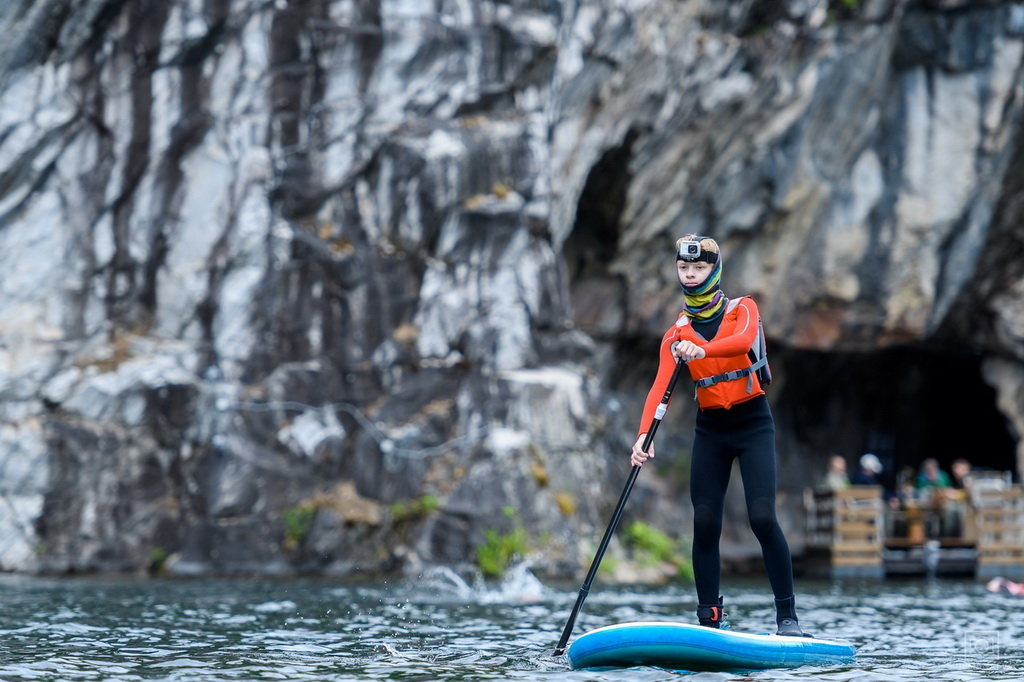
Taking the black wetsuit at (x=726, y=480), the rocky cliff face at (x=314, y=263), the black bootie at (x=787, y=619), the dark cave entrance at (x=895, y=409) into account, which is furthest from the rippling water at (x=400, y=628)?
the dark cave entrance at (x=895, y=409)

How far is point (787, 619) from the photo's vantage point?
686 cm

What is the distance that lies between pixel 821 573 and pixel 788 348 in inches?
278

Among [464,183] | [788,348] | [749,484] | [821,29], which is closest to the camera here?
[749,484]

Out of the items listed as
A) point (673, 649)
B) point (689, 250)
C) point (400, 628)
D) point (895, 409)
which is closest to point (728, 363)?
point (689, 250)

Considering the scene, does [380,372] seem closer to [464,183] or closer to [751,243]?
[464,183]

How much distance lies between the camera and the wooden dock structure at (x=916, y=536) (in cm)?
2108

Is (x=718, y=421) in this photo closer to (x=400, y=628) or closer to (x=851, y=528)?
(x=400, y=628)

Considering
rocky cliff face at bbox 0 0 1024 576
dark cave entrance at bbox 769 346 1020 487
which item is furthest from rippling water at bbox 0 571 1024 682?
dark cave entrance at bbox 769 346 1020 487

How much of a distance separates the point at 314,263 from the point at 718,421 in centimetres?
1124

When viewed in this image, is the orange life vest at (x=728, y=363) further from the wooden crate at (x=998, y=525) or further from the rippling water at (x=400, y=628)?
the wooden crate at (x=998, y=525)

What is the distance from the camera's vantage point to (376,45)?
1834cm

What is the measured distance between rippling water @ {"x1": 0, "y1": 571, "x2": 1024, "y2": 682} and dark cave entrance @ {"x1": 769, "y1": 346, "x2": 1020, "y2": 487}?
622 inches

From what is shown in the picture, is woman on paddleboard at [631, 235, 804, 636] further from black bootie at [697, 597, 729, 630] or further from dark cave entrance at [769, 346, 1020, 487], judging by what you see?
dark cave entrance at [769, 346, 1020, 487]

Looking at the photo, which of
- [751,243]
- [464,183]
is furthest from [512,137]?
[751,243]
